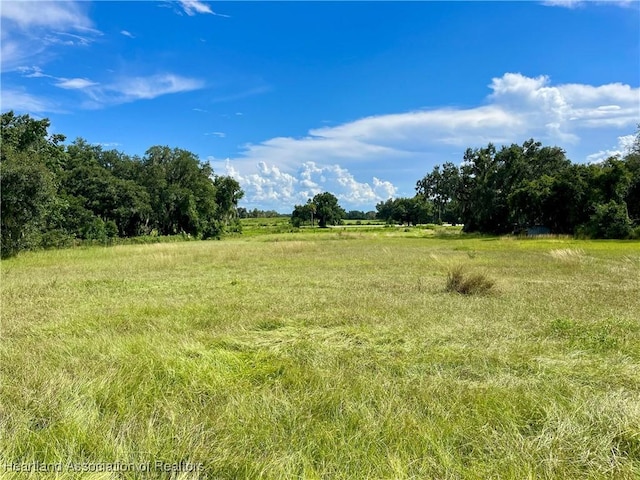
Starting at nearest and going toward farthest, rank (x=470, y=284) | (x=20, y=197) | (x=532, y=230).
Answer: (x=470, y=284)
(x=20, y=197)
(x=532, y=230)

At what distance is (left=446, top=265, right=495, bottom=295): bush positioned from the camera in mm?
10367

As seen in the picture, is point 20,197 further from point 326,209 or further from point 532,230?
point 326,209

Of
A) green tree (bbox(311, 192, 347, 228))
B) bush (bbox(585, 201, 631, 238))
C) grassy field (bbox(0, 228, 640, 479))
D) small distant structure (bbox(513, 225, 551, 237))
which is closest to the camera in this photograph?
grassy field (bbox(0, 228, 640, 479))

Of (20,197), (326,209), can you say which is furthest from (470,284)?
(326,209)

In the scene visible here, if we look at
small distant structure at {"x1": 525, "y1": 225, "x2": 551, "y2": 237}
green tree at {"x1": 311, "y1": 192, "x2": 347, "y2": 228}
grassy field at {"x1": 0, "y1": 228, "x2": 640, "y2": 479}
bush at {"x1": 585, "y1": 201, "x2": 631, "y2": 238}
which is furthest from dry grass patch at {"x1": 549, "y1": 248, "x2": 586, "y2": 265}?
green tree at {"x1": 311, "y1": 192, "x2": 347, "y2": 228}

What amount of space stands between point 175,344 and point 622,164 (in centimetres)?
4492

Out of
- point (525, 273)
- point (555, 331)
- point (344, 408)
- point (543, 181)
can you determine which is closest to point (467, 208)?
point (543, 181)

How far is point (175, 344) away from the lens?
5.81 metres

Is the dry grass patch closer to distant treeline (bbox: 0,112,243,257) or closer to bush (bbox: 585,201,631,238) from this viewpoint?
bush (bbox: 585,201,631,238)

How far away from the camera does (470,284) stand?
412 inches

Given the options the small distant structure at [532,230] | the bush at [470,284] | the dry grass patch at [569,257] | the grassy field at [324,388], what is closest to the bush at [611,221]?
the small distant structure at [532,230]

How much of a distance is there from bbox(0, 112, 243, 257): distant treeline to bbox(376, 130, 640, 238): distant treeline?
128 feet

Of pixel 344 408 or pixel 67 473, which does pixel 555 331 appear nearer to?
pixel 344 408

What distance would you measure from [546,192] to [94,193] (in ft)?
163
